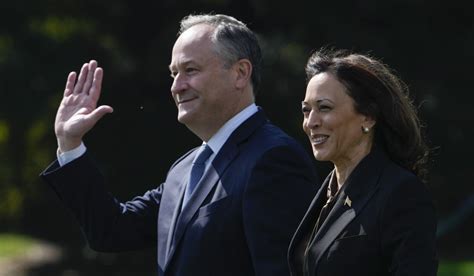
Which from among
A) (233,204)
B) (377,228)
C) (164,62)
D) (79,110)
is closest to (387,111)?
(377,228)

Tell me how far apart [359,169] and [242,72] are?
98 cm

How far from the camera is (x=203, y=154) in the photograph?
4.40 meters

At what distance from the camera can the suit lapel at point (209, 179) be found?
165 inches

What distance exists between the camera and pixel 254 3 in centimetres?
1399

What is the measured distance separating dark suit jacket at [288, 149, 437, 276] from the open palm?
118cm

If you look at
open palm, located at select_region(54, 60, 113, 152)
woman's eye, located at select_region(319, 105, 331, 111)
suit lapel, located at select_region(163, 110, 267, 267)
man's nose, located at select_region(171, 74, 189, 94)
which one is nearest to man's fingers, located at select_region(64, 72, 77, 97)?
open palm, located at select_region(54, 60, 113, 152)

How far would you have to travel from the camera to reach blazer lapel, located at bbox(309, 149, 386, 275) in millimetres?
3510

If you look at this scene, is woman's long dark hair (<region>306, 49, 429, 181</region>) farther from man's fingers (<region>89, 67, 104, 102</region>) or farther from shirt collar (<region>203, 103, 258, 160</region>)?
man's fingers (<region>89, 67, 104, 102</region>)

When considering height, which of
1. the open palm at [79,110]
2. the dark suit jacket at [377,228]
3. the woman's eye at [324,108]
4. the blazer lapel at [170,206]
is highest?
the woman's eye at [324,108]

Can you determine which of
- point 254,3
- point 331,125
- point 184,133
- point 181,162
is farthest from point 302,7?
point 331,125

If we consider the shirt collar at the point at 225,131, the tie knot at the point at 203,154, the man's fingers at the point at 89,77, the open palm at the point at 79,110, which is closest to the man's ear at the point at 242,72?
the shirt collar at the point at 225,131

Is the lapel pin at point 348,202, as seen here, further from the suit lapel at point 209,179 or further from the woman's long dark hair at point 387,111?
the suit lapel at point 209,179

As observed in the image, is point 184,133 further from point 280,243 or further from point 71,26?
point 280,243

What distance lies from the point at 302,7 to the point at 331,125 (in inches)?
424
